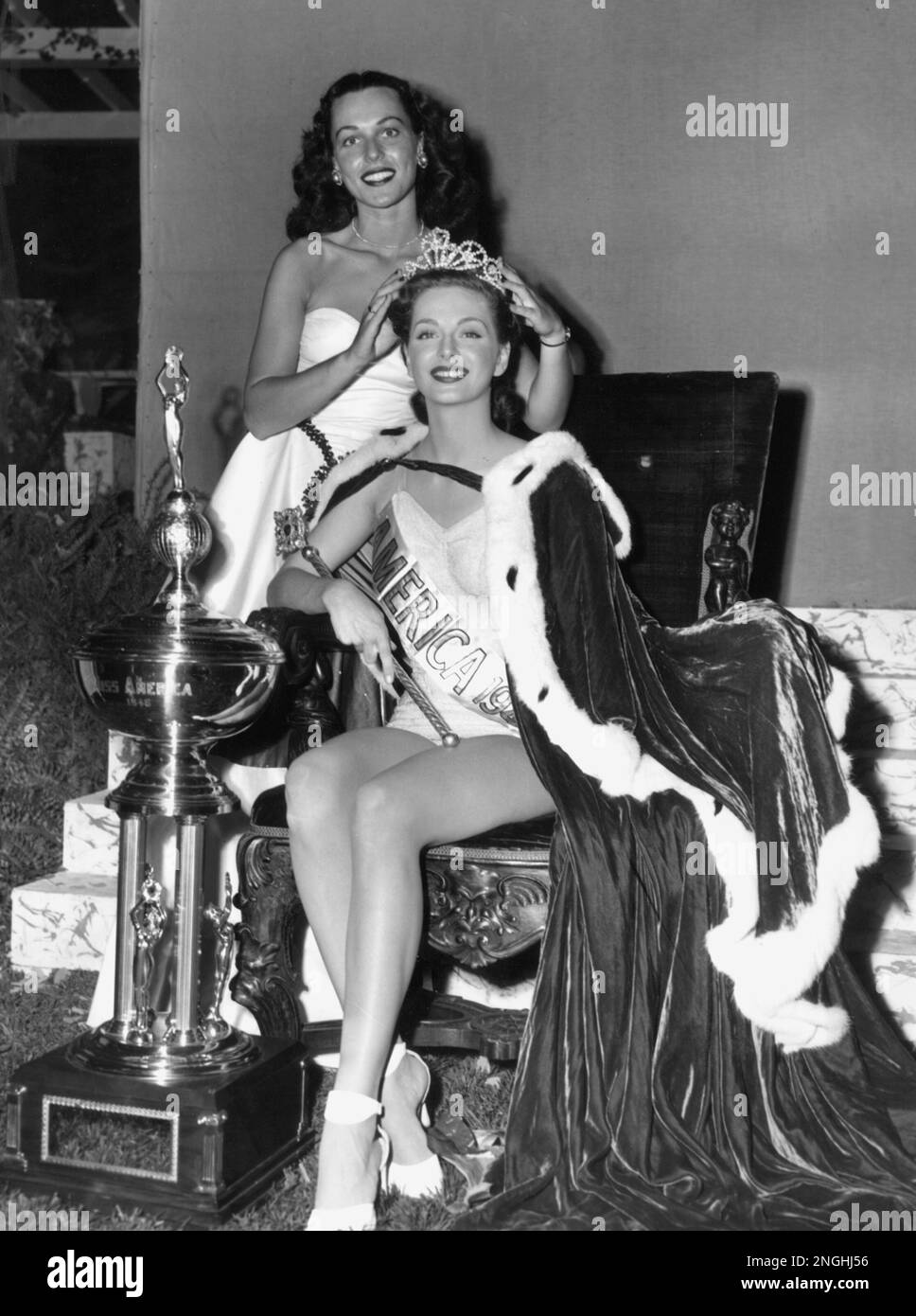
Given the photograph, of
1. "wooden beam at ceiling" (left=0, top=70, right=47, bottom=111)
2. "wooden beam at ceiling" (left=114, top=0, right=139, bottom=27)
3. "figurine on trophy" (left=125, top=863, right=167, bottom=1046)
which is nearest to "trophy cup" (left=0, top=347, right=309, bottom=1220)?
"figurine on trophy" (left=125, top=863, right=167, bottom=1046)

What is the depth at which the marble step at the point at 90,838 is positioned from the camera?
3.48 m

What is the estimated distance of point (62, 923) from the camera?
3.34m

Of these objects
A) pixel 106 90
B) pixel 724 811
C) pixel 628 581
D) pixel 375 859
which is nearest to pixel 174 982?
pixel 375 859

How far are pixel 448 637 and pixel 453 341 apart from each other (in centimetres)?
49

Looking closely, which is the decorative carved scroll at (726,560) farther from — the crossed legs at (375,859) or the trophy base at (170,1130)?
the trophy base at (170,1130)

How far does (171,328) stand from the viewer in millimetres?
4465

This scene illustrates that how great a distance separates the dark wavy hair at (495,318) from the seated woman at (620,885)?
0.05 metres

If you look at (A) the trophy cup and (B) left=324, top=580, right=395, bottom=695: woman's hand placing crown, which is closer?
(A) the trophy cup

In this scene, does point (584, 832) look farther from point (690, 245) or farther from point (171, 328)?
point (171, 328)

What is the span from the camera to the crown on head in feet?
7.97

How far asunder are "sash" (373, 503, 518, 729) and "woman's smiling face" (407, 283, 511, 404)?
0.85 feet

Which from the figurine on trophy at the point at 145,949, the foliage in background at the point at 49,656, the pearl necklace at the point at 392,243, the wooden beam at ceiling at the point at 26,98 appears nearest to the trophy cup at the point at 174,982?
the figurine on trophy at the point at 145,949

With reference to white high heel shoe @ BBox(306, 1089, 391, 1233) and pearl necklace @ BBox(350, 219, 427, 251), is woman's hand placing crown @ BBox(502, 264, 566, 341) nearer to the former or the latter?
pearl necklace @ BBox(350, 219, 427, 251)

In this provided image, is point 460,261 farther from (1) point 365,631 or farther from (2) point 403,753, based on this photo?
(2) point 403,753
